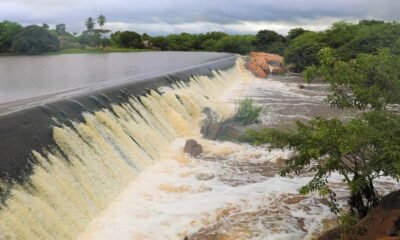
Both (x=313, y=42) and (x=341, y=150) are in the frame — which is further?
(x=313, y=42)

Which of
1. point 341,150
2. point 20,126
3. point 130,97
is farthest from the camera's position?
point 130,97

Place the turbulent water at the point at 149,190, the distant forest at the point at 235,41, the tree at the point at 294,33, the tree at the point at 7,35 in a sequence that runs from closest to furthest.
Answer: the turbulent water at the point at 149,190 → the distant forest at the point at 235,41 → the tree at the point at 7,35 → the tree at the point at 294,33

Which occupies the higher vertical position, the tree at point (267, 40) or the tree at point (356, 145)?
the tree at point (267, 40)

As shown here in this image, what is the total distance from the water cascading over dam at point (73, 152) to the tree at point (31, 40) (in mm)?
51136

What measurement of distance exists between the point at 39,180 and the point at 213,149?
7.02 m

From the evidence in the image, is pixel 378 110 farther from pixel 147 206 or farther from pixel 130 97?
pixel 130 97

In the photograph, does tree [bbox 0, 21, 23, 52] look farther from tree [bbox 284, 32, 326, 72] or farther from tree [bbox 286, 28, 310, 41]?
tree [bbox 286, 28, 310, 41]

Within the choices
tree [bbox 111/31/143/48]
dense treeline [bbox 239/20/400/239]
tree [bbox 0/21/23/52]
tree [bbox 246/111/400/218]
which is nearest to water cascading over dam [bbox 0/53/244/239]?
dense treeline [bbox 239/20/400/239]

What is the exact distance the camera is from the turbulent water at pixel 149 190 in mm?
8289

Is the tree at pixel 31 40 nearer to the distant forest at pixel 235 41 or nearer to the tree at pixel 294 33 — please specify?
the distant forest at pixel 235 41

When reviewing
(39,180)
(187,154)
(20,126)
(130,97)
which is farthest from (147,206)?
(130,97)

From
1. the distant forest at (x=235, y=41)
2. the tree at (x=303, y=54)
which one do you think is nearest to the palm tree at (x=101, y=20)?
the distant forest at (x=235, y=41)

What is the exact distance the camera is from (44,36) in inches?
2494

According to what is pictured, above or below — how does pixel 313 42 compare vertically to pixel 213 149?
above
